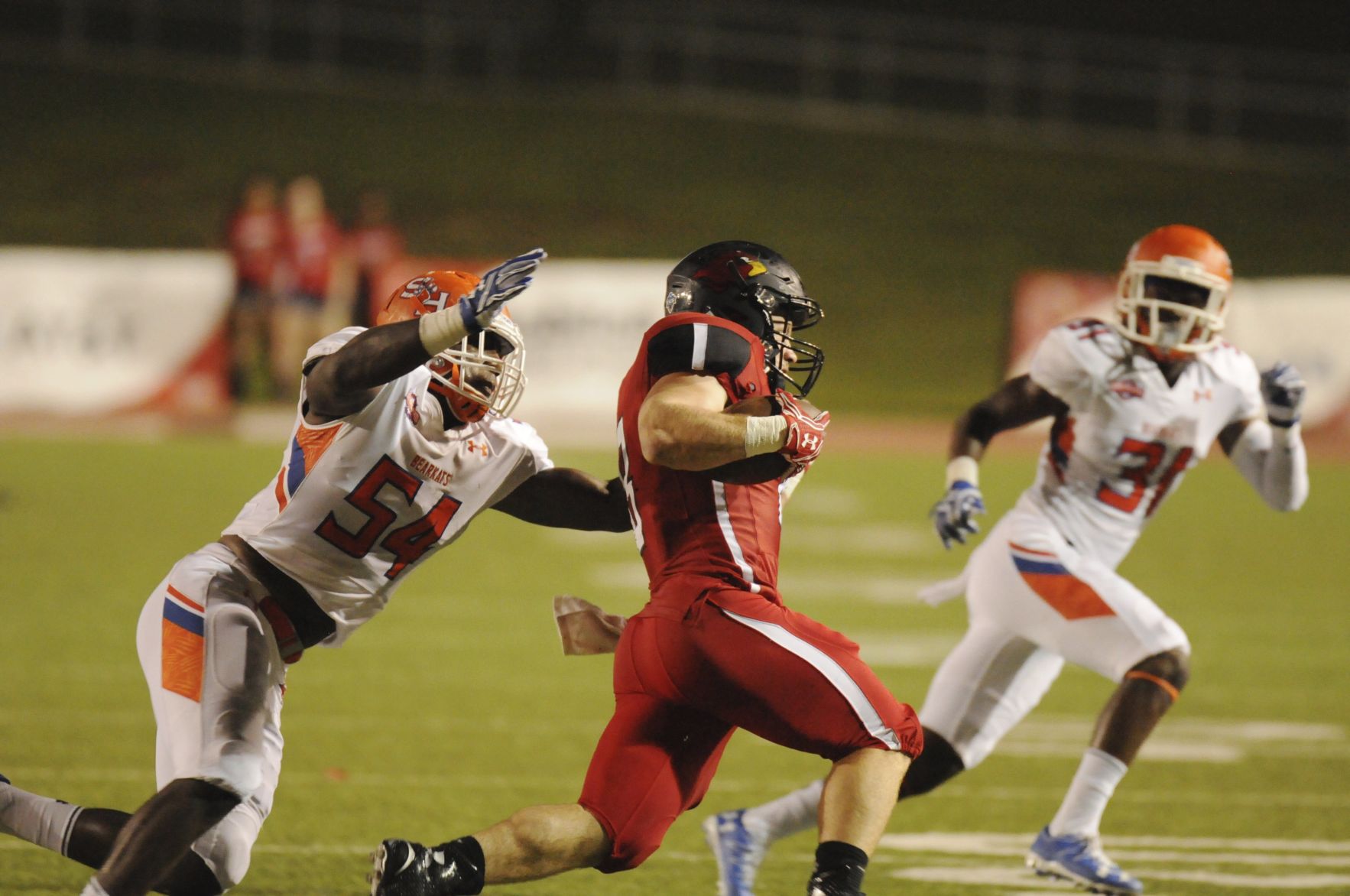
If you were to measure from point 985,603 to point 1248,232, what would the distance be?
16778mm

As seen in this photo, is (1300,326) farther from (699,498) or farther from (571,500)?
(699,498)

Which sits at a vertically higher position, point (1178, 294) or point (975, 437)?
point (1178, 294)

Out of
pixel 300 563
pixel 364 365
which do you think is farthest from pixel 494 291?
pixel 300 563

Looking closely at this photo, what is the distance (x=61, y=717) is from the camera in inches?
214

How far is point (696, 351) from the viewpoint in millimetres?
2826

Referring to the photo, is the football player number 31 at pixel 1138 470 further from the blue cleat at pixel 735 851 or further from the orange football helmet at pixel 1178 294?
the blue cleat at pixel 735 851

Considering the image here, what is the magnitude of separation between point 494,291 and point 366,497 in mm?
618

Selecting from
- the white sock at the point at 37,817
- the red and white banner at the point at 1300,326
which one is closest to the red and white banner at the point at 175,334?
the red and white banner at the point at 1300,326

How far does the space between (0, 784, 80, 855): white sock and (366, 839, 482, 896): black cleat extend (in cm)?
83

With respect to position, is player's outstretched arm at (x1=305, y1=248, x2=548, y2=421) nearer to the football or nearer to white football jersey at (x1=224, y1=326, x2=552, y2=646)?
white football jersey at (x1=224, y1=326, x2=552, y2=646)

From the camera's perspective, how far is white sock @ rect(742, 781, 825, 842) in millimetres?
3789

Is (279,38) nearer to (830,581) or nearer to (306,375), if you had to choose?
(830,581)

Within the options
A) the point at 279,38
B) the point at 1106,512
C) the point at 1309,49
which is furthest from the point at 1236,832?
the point at 1309,49

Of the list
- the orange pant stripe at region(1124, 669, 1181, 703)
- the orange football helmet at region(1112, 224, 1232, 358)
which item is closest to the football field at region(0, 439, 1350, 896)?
the orange pant stripe at region(1124, 669, 1181, 703)
